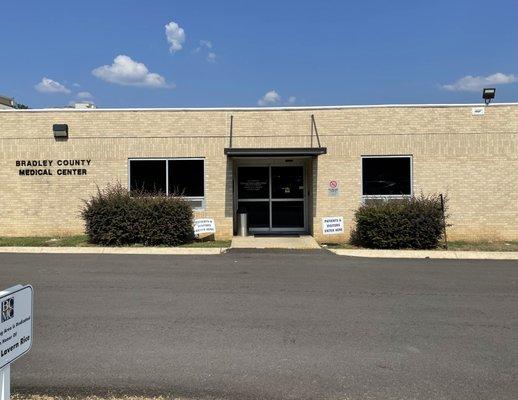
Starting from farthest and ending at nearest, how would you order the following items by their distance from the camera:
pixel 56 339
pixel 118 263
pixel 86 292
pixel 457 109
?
pixel 457 109 → pixel 118 263 → pixel 86 292 → pixel 56 339

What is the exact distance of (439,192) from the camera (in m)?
16.7

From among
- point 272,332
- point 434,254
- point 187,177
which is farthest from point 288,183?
point 272,332

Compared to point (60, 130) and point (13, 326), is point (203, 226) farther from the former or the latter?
point (13, 326)

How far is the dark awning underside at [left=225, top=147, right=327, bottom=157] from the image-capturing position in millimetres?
15531

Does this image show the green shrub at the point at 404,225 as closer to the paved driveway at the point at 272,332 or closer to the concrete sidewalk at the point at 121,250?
the paved driveway at the point at 272,332

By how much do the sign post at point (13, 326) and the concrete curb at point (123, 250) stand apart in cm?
1024

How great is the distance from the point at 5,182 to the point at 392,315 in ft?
45.8

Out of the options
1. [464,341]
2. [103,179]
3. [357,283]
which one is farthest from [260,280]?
[103,179]

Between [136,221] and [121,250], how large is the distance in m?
1.29

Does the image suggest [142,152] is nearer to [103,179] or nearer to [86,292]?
[103,179]

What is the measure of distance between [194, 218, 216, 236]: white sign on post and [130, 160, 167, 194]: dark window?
187 cm

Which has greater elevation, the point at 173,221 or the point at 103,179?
the point at 103,179

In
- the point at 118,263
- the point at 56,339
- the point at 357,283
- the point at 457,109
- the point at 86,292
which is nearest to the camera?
the point at 56,339

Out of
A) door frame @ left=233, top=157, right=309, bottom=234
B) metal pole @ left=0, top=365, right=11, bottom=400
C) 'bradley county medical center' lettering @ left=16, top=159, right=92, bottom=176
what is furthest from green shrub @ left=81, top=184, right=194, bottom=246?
metal pole @ left=0, top=365, right=11, bottom=400
